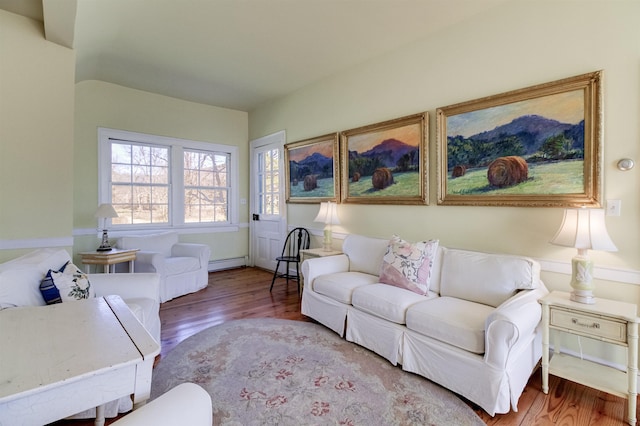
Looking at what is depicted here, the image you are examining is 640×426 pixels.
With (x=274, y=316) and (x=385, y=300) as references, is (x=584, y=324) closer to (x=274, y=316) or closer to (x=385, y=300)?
(x=385, y=300)

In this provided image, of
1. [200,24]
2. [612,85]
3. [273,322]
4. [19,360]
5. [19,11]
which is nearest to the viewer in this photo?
[19,360]

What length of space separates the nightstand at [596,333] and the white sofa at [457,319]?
0.09 meters

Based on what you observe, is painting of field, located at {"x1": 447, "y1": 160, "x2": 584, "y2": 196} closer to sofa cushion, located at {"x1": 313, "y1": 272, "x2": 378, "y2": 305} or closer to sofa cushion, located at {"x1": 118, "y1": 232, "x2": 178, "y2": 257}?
sofa cushion, located at {"x1": 313, "y1": 272, "x2": 378, "y2": 305}

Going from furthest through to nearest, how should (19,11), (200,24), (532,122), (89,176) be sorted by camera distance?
(89,176) → (200,24) → (19,11) → (532,122)

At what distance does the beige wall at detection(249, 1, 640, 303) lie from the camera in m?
2.01

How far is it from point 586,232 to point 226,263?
5054 mm

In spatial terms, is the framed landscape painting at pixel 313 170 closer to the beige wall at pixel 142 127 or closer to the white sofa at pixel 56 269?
the beige wall at pixel 142 127

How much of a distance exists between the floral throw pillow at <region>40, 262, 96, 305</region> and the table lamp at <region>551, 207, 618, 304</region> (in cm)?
311

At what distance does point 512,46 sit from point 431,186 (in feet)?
4.31

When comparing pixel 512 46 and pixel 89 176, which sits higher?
pixel 512 46

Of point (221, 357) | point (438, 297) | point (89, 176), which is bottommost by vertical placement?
point (221, 357)

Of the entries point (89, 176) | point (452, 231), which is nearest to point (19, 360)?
point (452, 231)

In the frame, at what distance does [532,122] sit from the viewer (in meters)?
2.38

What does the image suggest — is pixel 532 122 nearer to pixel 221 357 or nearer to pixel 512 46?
pixel 512 46
